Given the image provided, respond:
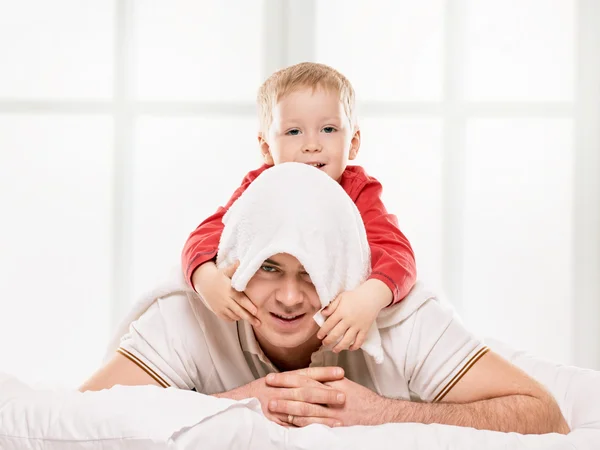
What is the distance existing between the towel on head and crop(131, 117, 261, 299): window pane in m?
2.11

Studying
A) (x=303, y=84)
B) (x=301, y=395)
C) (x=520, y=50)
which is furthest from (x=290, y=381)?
(x=520, y=50)

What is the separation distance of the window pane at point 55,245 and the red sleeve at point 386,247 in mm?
2075

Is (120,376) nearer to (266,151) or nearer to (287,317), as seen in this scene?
(287,317)

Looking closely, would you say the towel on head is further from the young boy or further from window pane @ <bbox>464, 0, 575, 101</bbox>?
window pane @ <bbox>464, 0, 575, 101</bbox>

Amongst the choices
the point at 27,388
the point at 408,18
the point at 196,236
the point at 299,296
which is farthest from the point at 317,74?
the point at 408,18

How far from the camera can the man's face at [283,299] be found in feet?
5.97

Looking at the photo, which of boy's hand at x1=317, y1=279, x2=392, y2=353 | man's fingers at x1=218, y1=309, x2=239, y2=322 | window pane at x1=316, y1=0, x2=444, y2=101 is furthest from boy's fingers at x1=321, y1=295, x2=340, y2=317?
window pane at x1=316, y1=0, x2=444, y2=101

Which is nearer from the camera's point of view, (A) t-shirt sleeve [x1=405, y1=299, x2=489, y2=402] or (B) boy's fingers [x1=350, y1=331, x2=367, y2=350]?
(B) boy's fingers [x1=350, y1=331, x2=367, y2=350]

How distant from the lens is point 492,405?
1809 mm

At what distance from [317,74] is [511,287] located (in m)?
2.23

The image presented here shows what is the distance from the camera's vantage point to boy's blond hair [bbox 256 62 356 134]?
2.34 m

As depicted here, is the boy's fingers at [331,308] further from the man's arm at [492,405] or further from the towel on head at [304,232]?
the man's arm at [492,405]

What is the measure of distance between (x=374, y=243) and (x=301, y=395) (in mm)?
535

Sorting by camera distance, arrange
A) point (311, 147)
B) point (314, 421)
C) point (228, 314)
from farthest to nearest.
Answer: point (311, 147)
point (228, 314)
point (314, 421)
